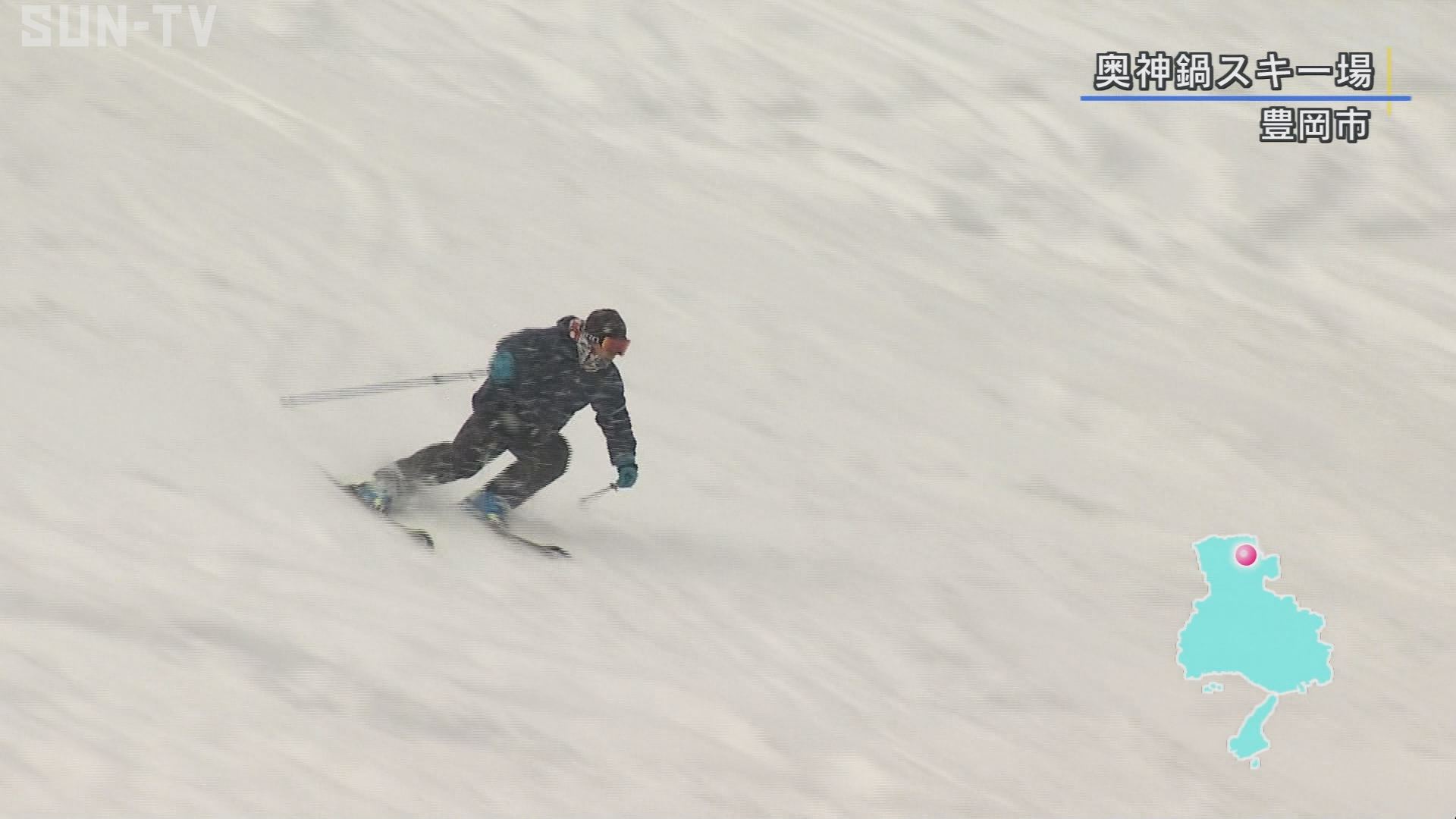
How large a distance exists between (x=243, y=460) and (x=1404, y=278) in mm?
14114

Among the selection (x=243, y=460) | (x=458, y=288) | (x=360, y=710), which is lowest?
(x=360, y=710)

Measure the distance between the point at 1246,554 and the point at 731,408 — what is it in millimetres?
3659

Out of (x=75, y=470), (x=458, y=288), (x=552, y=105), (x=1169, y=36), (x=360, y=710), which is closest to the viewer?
(x=360, y=710)

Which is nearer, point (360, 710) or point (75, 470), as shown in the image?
point (360, 710)

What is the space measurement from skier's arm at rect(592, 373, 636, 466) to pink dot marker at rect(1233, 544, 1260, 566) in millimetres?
4757

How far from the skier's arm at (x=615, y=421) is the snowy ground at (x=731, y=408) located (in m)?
0.59

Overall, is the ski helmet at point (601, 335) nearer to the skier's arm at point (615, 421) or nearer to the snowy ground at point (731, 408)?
the skier's arm at point (615, 421)

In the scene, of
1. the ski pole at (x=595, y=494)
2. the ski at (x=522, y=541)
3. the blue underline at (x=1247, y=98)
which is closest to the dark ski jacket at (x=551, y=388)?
the ski pole at (x=595, y=494)

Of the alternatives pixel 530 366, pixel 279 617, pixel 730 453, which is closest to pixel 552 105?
pixel 730 453

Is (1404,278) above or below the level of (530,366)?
above

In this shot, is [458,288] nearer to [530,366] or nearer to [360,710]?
[530,366]

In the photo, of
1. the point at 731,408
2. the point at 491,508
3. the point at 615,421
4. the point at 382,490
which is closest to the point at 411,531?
the point at 382,490

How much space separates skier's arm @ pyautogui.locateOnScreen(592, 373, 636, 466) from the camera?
9023 millimetres

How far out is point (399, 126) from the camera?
17.6 metres
